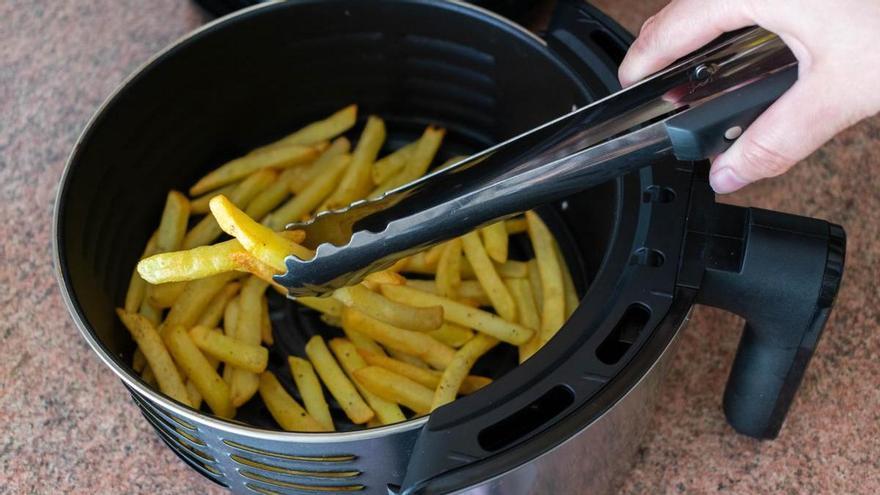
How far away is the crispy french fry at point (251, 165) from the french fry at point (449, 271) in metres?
0.26

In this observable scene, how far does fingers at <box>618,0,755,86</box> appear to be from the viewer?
842mm

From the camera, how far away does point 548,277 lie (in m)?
1.19

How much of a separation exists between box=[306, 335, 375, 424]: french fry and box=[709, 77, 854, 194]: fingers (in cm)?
50

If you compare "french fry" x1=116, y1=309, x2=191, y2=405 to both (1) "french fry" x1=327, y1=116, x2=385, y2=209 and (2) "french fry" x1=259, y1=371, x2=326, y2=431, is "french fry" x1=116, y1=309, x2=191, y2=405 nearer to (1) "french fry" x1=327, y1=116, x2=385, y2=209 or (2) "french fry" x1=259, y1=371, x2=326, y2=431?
(2) "french fry" x1=259, y1=371, x2=326, y2=431

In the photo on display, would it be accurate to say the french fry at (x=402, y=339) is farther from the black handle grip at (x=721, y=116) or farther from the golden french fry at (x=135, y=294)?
the black handle grip at (x=721, y=116)

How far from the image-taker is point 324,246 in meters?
0.89

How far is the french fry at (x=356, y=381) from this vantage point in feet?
3.62

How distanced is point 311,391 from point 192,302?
0.62ft

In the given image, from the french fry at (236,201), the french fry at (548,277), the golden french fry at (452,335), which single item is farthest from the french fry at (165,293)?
the french fry at (548,277)

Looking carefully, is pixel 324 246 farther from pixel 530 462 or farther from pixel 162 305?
pixel 162 305

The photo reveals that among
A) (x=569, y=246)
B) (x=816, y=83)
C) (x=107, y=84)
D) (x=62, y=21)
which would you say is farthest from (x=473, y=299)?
(x=62, y=21)

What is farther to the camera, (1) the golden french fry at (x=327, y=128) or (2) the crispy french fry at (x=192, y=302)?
(1) the golden french fry at (x=327, y=128)

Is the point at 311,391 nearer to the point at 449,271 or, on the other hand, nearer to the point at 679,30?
the point at 449,271

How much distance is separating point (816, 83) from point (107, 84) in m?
1.12
